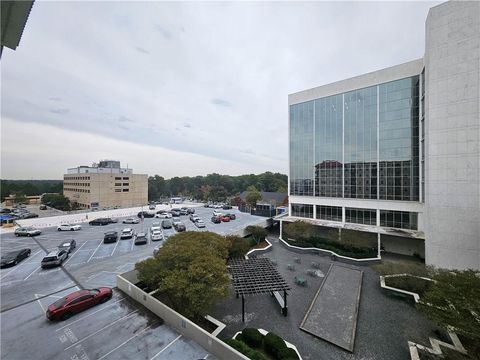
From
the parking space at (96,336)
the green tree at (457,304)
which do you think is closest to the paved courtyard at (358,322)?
the green tree at (457,304)

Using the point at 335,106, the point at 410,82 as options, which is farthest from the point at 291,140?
the point at 410,82

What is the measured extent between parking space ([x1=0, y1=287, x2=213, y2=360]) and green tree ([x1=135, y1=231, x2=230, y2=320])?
5.13ft

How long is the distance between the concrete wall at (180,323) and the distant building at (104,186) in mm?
55151

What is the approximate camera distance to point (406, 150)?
2458cm

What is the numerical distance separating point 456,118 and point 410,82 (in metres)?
9.19

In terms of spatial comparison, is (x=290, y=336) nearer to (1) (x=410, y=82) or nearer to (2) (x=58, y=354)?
(2) (x=58, y=354)

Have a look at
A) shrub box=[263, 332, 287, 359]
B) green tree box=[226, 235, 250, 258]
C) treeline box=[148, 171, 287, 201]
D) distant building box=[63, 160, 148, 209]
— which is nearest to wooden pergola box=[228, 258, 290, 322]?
green tree box=[226, 235, 250, 258]

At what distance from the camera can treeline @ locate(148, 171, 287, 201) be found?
79356mm

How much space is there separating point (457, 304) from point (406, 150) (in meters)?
19.4

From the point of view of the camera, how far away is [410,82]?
24375mm

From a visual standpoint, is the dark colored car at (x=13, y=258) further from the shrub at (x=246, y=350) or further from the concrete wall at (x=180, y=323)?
the shrub at (x=246, y=350)

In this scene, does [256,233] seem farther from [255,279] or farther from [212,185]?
[212,185]

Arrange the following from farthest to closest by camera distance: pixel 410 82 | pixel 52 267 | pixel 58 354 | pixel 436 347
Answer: pixel 410 82 → pixel 52 267 → pixel 436 347 → pixel 58 354

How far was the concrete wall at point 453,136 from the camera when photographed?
1684 centimetres
